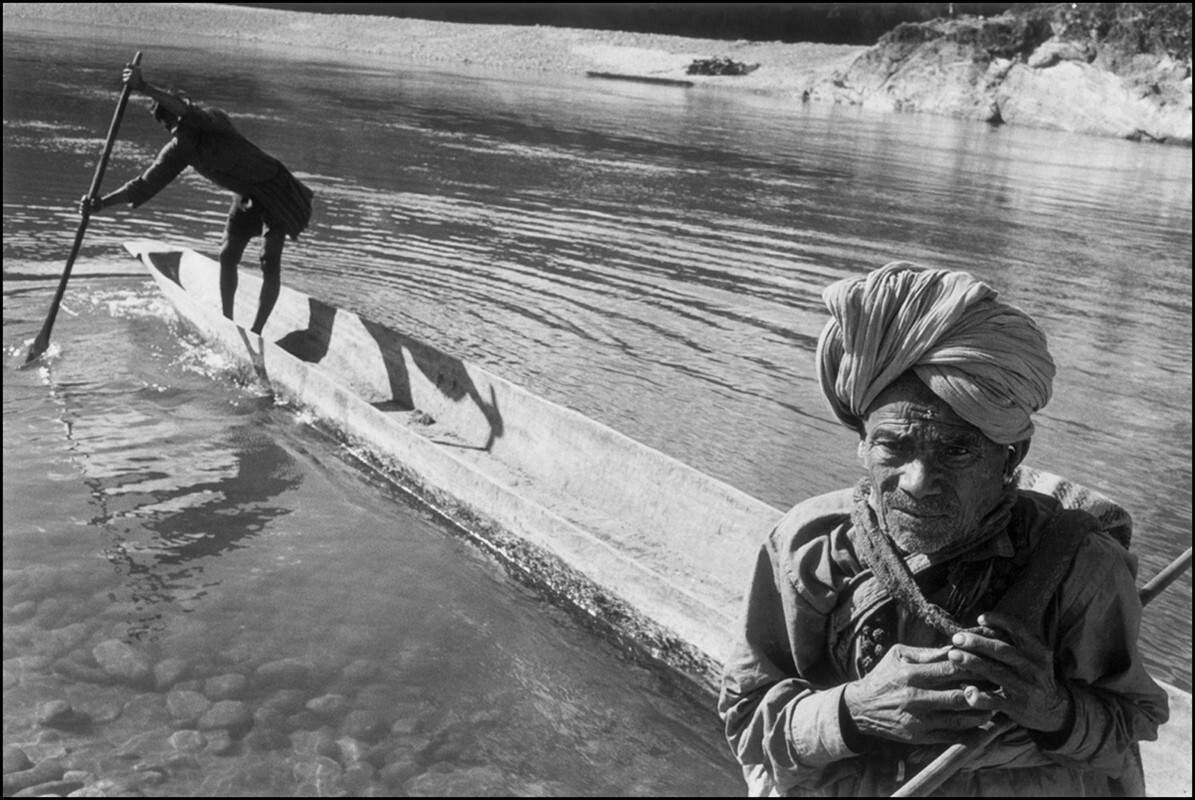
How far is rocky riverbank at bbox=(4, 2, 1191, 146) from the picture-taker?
33406mm

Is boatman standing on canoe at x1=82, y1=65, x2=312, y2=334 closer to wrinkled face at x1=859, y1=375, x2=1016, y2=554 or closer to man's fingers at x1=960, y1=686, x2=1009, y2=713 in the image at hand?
wrinkled face at x1=859, y1=375, x2=1016, y2=554

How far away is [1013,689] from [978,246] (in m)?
13.8

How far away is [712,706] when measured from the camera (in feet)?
14.8

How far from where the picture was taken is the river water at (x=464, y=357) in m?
4.25

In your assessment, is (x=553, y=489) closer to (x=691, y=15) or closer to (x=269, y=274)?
(x=269, y=274)

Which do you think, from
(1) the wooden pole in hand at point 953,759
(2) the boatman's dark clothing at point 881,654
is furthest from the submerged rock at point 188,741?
(1) the wooden pole in hand at point 953,759

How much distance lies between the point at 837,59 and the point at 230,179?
4389cm

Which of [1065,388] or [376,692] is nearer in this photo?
[376,692]

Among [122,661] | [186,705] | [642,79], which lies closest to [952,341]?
[186,705]

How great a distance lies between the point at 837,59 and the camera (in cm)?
4794

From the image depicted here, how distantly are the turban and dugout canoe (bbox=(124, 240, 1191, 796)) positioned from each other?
6.54ft

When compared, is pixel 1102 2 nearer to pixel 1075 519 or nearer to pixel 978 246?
pixel 978 246

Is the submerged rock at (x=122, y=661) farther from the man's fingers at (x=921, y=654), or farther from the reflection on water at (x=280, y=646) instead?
the man's fingers at (x=921, y=654)

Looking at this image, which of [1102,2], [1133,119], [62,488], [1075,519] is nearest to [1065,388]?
[62,488]
